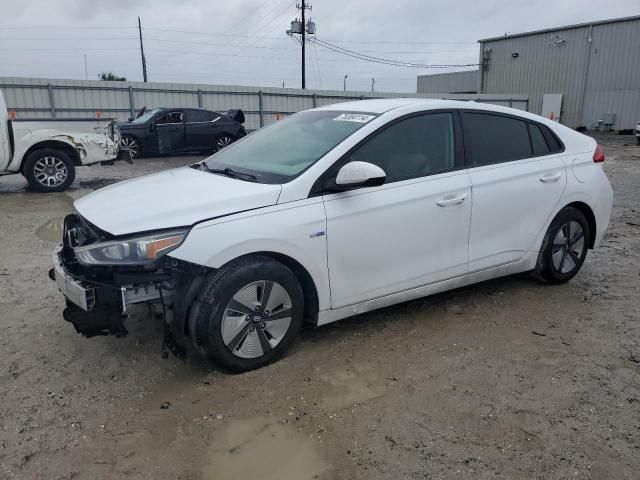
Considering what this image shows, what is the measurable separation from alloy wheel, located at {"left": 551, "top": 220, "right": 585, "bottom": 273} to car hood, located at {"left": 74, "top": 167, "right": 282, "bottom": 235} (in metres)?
2.68

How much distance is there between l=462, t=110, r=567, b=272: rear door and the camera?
4.16 meters

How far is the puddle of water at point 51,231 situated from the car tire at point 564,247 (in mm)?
5452

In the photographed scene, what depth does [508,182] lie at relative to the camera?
427cm

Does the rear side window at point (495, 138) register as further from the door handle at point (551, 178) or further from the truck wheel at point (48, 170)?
the truck wheel at point (48, 170)

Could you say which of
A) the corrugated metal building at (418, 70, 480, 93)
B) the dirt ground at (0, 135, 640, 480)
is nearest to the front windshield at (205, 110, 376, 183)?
the dirt ground at (0, 135, 640, 480)

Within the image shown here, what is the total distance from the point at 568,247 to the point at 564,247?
6 centimetres

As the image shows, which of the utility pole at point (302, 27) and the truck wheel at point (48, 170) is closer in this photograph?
the truck wheel at point (48, 170)

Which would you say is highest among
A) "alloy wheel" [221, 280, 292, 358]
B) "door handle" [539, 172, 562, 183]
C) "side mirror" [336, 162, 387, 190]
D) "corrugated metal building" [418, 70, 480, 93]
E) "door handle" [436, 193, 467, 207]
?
"corrugated metal building" [418, 70, 480, 93]

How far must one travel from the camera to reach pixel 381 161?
3771mm

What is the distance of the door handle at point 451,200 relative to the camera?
153 inches

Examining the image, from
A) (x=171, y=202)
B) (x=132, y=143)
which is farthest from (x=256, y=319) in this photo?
(x=132, y=143)

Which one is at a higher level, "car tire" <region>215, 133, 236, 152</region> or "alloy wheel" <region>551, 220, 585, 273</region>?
"car tire" <region>215, 133, 236, 152</region>

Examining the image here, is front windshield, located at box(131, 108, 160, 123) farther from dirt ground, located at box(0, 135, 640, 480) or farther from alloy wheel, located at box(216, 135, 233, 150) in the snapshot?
dirt ground, located at box(0, 135, 640, 480)

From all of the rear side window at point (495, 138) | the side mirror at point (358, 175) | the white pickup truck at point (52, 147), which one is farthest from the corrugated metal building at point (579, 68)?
the side mirror at point (358, 175)
